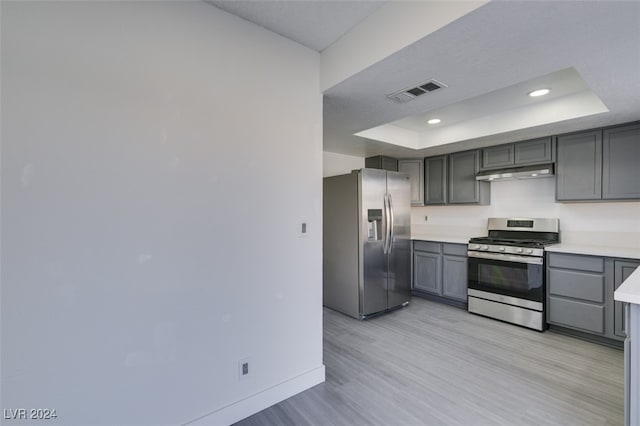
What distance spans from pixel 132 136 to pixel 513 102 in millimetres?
3532

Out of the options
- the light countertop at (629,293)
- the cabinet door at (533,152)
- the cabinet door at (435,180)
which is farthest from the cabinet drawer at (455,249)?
the light countertop at (629,293)

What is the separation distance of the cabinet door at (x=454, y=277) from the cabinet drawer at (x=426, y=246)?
0.17 m

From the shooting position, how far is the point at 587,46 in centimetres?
166

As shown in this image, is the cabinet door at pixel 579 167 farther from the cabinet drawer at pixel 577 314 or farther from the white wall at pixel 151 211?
the white wall at pixel 151 211

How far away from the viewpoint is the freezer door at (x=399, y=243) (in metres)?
3.86

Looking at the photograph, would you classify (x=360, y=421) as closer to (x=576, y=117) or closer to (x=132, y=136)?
(x=132, y=136)

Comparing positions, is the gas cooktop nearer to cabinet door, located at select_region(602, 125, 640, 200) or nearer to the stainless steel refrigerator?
cabinet door, located at select_region(602, 125, 640, 200)

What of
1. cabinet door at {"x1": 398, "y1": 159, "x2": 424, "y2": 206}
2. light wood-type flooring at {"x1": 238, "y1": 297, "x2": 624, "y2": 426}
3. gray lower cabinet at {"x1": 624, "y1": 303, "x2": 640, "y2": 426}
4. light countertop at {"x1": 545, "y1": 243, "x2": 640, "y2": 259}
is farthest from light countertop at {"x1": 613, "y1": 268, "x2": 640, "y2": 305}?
cabinet door at {"x1": 398, "y1": 159, "x2": 424, "y2": 206}

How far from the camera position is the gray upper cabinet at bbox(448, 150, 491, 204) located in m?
4.21

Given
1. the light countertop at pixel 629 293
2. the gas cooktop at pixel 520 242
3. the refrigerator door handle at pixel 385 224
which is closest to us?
the light countertop at pixel 629 293

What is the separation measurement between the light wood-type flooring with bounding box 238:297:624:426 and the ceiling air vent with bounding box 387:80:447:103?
230cm

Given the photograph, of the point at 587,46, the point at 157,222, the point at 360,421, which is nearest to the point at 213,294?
the point at 157,222

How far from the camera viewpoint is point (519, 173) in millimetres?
3660

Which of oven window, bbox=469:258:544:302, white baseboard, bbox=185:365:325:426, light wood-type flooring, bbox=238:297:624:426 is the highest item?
oven window, bbox=469:258:544:302
